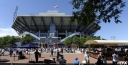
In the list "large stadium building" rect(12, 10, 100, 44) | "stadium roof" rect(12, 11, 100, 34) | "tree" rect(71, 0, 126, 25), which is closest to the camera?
"tree" rect(71, 0, 126, 25)

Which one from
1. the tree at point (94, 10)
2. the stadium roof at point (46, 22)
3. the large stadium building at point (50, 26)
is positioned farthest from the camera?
the large stadium building at point (50, 26)

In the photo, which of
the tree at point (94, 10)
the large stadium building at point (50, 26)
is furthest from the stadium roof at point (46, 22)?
the tree at point (94, 10)

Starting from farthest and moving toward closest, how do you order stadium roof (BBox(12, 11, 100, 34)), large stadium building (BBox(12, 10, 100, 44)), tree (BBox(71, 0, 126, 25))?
large stadium building (BBox(12, 10, 100, 44)) < stadium roof (BBox(12, 11, 100, 34)) < tree (BBox(71, 0, 126, 25))

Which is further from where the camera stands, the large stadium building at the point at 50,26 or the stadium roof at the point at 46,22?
the large stadium building at the point at 50,26

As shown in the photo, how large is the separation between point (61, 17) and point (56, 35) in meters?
17.7

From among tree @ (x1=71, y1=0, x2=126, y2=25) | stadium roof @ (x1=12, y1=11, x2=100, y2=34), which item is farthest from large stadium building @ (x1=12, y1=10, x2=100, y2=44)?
tree @ (x1=71, y1=0, x2=126, y2=25)

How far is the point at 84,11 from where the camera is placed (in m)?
11.8

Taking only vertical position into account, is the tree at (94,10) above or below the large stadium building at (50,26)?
below

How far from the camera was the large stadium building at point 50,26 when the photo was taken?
106619 millimetres

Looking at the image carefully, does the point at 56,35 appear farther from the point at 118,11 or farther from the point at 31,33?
the point at 118,11

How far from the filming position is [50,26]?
373 ft

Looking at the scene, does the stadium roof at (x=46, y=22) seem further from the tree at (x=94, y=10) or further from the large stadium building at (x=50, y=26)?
the tree at (x=94, y=10)

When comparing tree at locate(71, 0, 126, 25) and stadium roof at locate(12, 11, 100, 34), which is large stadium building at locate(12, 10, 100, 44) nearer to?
stadium roof at locate(12, 11, 100, 34)

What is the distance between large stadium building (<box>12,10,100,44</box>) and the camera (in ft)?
350
